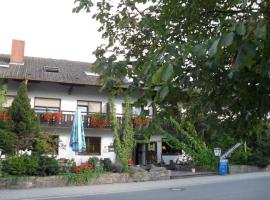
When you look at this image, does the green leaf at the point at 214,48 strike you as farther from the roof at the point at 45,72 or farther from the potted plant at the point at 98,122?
the potted plant at the point at 98,122

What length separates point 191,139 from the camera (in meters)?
28.7

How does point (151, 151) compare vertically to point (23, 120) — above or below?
below

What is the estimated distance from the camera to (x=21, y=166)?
1922 centimetres

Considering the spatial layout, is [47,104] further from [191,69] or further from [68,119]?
[191,69]

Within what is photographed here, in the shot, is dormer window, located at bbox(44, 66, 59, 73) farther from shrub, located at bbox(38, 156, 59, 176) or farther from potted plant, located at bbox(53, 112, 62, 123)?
shrub, located at bbox(38, 156, 59, 176)

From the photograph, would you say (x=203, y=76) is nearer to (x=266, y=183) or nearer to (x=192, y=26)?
(x=192, y=26)

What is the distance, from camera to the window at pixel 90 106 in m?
30.6

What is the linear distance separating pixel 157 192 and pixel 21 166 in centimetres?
635

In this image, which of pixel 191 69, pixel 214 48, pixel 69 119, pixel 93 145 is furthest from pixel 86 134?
pixel 214 48

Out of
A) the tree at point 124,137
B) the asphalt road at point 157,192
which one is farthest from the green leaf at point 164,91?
the tree at point 124,137

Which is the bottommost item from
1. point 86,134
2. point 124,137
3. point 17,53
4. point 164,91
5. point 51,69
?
point 164,91

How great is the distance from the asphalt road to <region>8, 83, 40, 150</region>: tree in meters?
5.31

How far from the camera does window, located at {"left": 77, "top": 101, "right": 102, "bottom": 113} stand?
30.6 meters

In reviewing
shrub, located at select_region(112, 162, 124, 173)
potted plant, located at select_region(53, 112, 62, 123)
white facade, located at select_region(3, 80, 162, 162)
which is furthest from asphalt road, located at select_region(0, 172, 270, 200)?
white facade, located at select_region(3, 80, 162, 162)
